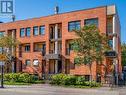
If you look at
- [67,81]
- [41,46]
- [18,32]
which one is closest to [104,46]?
[67,81]

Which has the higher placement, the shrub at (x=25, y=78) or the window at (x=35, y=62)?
the window at (x=35, y=62)

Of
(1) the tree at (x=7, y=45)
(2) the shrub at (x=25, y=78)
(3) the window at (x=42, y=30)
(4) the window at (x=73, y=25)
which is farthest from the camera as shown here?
(3) the window at (x=42, y=30)

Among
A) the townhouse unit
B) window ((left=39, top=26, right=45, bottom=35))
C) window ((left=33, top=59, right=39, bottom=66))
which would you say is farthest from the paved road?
window ((left=39, top=26, right=45, bottom=35))

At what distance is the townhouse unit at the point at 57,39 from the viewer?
46344mm

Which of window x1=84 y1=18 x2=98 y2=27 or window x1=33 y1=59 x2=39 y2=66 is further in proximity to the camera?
window x1=33 y1=59 x2=39 y2=66

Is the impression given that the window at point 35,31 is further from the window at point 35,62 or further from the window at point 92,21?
the window at point 92,21

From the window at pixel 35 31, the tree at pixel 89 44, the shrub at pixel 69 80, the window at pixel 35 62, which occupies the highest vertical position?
the window at pixel 35 31

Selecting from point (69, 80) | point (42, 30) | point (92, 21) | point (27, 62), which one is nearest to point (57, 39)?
point (42, 30)

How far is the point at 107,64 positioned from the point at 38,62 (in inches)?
559

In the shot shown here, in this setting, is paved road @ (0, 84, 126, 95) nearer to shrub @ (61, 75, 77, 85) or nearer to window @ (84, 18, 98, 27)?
shrub @ (61, 75, 77, 85)

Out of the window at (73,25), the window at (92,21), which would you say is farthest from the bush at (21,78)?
the window at (92,21)

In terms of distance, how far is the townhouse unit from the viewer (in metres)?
46.3

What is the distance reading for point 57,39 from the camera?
53656mm

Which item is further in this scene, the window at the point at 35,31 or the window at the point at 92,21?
the window at the point at 35,31
